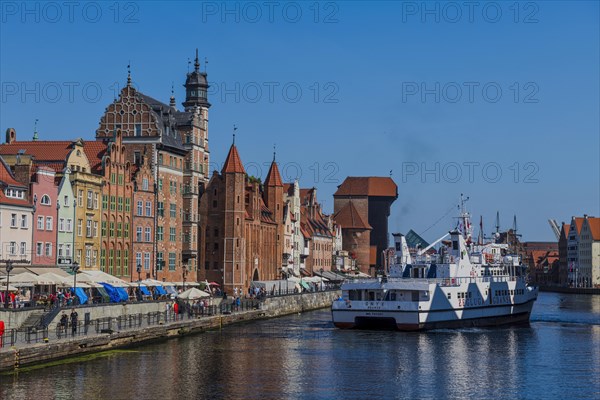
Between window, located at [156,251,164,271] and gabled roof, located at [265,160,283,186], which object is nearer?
window, located at [156,251,164,271]

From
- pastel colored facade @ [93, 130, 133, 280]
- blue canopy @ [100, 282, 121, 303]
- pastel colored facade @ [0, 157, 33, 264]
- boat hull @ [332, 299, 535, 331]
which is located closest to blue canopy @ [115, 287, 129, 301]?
blue canopy @ [100, 282, 121, 303]

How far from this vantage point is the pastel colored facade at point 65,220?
293 feet

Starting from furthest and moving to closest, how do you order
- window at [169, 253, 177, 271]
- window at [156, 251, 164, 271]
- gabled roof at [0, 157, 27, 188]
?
window at [169, 253, 177, 271], window at [156, 251, 164, 271], gabled roof at [0, 157, 27, 188]

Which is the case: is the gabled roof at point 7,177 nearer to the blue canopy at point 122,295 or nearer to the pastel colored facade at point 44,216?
the pastel colored facade at point 44,216

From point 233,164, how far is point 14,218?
148 feet

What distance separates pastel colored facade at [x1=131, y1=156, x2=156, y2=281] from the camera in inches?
4065

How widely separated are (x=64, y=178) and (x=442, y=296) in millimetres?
36127

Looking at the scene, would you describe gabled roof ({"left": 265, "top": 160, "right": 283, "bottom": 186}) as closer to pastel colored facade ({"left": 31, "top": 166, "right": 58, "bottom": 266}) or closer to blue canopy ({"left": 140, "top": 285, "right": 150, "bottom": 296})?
blue canopy ({"left": 140, "top": 285, "right": 150, "bottom": 296})

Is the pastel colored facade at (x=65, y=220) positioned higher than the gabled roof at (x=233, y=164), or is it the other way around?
the gabled roof at (x=233, y=164)

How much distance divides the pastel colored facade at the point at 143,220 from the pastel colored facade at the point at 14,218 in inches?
773

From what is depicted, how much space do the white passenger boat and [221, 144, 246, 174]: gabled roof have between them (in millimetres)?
31022

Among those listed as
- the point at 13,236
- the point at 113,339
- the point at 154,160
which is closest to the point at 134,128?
the point at 154,160

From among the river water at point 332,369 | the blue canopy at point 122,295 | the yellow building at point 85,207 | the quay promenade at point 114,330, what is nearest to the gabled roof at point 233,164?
the quay promenade at point 114,330

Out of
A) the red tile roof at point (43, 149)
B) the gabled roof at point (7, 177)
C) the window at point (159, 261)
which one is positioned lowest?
the window at point (159, 261)
